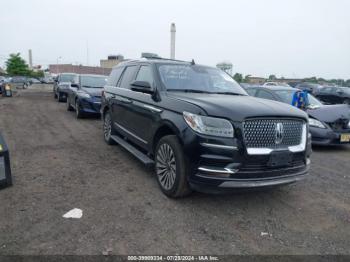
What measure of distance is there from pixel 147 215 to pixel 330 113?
5540 mm

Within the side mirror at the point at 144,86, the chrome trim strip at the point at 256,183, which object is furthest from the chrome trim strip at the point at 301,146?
the side mirror at the point at 144,86

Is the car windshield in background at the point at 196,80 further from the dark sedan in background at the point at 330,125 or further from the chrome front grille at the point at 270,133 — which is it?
the dark sedan in background at the point at 330,125

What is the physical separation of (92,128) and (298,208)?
258 inches

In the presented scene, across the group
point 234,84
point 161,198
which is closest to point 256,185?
point 161,198

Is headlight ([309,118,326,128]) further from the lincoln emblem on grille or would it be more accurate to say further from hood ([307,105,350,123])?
the lincoln emblem on grille

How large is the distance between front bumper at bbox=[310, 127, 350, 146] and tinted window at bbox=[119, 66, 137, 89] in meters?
4.41

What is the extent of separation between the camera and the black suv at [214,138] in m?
3.12

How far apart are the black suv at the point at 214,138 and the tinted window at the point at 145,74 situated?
1.1 inches

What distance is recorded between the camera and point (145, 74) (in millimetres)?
4742

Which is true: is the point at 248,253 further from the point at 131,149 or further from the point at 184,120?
the point at 131,149

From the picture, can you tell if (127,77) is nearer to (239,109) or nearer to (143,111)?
(143,111)

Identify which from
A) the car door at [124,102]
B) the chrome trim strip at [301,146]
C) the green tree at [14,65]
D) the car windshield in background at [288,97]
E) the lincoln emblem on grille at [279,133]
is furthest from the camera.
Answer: the green tree at [14,65]

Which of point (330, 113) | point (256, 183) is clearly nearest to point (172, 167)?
point (256, 183)

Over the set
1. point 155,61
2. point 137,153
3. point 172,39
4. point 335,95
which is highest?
point 172,39
